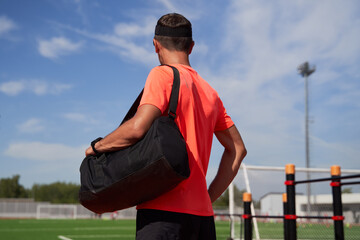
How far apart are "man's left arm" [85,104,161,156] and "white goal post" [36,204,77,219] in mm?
45334

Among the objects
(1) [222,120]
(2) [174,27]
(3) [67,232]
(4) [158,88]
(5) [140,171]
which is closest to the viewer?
(5) [140,171]

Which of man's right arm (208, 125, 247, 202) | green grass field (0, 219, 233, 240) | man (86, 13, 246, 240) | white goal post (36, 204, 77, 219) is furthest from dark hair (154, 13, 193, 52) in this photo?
white goal post (36, 204, 77, 219)

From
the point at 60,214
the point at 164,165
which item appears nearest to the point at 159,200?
the point at 164,165

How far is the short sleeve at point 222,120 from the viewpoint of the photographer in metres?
1.86

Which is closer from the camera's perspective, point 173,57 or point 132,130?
point 132,130

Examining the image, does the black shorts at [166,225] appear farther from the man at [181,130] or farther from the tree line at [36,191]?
the tree line at [36,191]

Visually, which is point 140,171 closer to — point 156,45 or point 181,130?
point 181,130

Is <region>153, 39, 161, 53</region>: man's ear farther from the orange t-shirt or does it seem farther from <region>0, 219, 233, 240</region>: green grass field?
<region>0, 219, 233, 240</region>: green grass field

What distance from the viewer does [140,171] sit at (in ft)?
4.39

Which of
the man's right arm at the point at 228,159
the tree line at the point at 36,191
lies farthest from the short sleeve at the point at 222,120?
the tree line at the point at 36,191

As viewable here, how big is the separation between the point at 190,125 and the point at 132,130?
25 centimetres

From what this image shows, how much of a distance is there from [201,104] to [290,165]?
361 centimetres

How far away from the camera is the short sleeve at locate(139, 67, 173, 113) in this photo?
1.44 m

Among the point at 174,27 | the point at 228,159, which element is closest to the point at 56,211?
the point at 228,159
